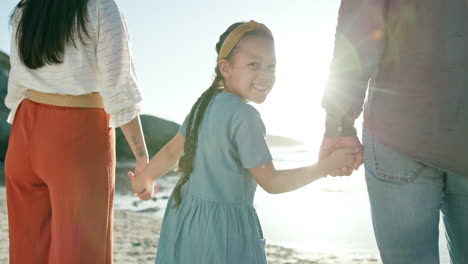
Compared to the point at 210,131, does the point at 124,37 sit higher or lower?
higher

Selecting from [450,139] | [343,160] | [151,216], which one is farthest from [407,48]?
[151,216]

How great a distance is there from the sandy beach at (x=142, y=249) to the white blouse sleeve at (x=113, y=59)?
310 cm

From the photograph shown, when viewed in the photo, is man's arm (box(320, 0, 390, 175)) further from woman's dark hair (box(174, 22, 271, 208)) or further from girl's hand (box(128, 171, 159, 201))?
girl's hand (box(128, 171, 159, 201))

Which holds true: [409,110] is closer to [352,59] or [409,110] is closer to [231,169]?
[352,59]

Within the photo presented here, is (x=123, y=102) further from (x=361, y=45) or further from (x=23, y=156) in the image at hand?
(x=361, y=45)

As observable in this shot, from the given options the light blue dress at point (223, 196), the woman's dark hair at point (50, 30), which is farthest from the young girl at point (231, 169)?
the woman's dark hair at point (50, 30)

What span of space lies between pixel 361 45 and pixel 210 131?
2.31 feet

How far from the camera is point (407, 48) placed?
1.53m

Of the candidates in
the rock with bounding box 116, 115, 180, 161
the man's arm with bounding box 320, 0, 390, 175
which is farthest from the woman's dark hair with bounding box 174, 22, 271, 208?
the rock with bounding box 116, 115, 180, 161

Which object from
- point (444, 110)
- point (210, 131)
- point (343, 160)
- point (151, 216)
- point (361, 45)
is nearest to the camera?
point (444, 110)

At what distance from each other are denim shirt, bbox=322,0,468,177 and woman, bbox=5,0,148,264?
0.96m

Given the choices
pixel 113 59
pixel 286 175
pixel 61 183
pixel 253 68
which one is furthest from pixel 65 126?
pixel 286 175

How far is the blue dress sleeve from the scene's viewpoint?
192 centimetres

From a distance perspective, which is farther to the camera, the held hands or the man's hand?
the held hands
